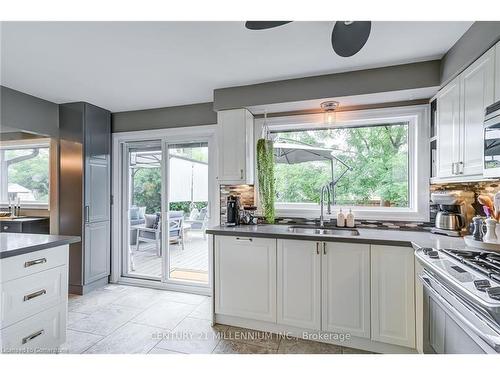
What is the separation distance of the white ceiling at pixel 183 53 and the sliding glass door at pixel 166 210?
0.96 m

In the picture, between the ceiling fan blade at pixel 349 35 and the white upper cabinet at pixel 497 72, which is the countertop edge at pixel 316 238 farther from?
the ceiling fan blade at pixel 349 35

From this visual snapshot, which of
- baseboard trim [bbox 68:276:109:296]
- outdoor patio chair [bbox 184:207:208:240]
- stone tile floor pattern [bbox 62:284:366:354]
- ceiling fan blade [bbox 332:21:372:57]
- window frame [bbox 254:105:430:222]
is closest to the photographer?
ceiling fan blade [bbox 332:21:372:57]

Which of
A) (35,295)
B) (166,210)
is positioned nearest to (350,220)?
(166,210)

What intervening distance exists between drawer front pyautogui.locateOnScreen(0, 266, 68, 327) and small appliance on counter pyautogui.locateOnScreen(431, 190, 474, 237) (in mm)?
3091

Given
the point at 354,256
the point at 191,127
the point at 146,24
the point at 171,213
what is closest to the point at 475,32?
the point at 354,256

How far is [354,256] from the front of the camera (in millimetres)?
2219

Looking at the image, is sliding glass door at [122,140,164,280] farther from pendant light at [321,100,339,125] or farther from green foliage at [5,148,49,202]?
pendant light at [321,100,339,125]

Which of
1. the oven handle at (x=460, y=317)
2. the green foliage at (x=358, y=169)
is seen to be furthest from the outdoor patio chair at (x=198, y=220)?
the oven handle at (x=460, y=317)

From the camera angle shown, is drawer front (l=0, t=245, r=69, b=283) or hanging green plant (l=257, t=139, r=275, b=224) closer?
drawer front (l=0, t=245, r=69, b=283)

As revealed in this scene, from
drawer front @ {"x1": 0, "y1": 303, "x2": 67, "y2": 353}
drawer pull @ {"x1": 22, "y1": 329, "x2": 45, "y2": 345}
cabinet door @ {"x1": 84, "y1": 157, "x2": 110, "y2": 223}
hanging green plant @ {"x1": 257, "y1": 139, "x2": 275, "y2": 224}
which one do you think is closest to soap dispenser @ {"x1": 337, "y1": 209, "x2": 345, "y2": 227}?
hanging green plant @ {"x1": 257, "y1": 139, "x2": 275, "y2": 224}

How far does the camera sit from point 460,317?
1.27m

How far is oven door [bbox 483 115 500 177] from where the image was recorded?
4.88 feet

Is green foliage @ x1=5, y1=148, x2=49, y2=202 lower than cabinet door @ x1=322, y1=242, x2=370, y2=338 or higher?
higher

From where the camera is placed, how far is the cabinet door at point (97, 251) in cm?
344
